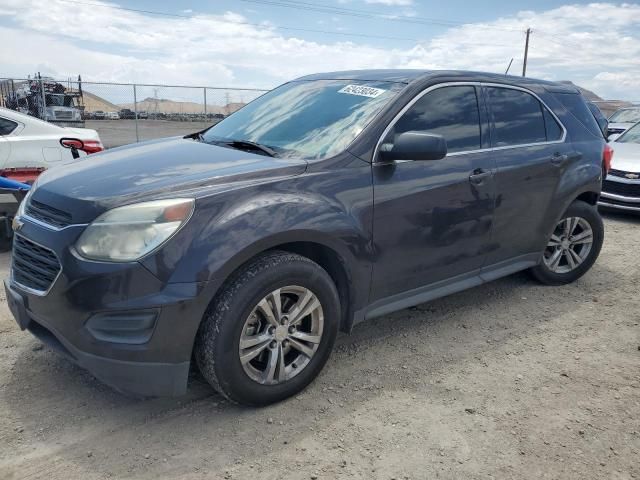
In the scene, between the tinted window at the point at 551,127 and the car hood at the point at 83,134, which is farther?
the car hood at the point at 83,134

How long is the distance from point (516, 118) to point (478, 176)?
2.63 ft

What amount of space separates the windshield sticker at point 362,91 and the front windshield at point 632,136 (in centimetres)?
748

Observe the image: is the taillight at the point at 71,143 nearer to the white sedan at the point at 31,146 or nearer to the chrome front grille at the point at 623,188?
the white sedan at the point at 31,146

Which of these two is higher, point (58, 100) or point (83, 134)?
point (58, 100)

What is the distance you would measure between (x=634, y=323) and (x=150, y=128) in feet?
49.5

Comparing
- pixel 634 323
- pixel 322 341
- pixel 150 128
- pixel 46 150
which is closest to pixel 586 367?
pixel 634 323

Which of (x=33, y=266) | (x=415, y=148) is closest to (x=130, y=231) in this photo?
(x=33, y=266)

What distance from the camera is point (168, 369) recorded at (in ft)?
8.40

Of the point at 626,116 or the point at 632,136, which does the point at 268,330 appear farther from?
the point at 626,116

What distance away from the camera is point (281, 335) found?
2.87 m

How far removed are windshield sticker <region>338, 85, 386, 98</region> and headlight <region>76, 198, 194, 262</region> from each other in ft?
5.21

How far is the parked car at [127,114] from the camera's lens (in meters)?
15.9

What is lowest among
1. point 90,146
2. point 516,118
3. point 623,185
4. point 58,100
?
point 623,185

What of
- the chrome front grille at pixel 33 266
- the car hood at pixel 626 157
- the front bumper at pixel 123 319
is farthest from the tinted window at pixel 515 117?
the car hood at pixel 626 157
